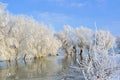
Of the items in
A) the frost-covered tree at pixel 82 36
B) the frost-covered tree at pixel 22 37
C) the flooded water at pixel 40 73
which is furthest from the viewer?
the frost-covered tree at pixel 82 36

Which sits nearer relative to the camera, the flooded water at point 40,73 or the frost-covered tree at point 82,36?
the flooded water at point 40,73

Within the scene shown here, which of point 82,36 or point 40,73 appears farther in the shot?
point 82,36

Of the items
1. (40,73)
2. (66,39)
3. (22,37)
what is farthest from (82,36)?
(40,73)

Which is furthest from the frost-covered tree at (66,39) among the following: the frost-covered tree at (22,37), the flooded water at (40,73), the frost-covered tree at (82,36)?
the flooded water at (40,73)

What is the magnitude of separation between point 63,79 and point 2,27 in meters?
20.1

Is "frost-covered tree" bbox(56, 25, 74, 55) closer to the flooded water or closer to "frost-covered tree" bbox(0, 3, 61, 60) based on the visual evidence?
"frost-covered tree" bbox(0, 3, 61, 60)

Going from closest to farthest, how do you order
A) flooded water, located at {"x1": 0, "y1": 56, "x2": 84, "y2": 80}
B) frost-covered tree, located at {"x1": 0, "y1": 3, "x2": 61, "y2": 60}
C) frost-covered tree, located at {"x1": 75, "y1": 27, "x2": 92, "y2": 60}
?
flooded water, located at {"x1": 0, "y1": 56, "x2": 84, "y2": 80}, frost-covered tree, located at {"x1": 0, "y1": 3, "x2": 61, "y2": 60}, frost-covered tree, located at {"x1": 75, "y1": 27, "x2": 92, "y2": 60}

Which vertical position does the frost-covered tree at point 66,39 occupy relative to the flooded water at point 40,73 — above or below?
above

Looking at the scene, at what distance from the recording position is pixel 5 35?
141 ft

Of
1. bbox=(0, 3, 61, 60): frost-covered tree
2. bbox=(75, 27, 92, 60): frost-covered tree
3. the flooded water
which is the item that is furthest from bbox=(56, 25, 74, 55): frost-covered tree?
the flooded water

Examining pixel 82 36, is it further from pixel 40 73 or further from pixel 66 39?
pixel 40 73

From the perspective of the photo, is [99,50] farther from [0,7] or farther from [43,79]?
[0,7]

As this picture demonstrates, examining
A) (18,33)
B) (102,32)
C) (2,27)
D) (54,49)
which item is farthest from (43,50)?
(102,32)

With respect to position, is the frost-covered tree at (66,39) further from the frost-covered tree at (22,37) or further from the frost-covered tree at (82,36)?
the frost-covered tree at (22,37)
